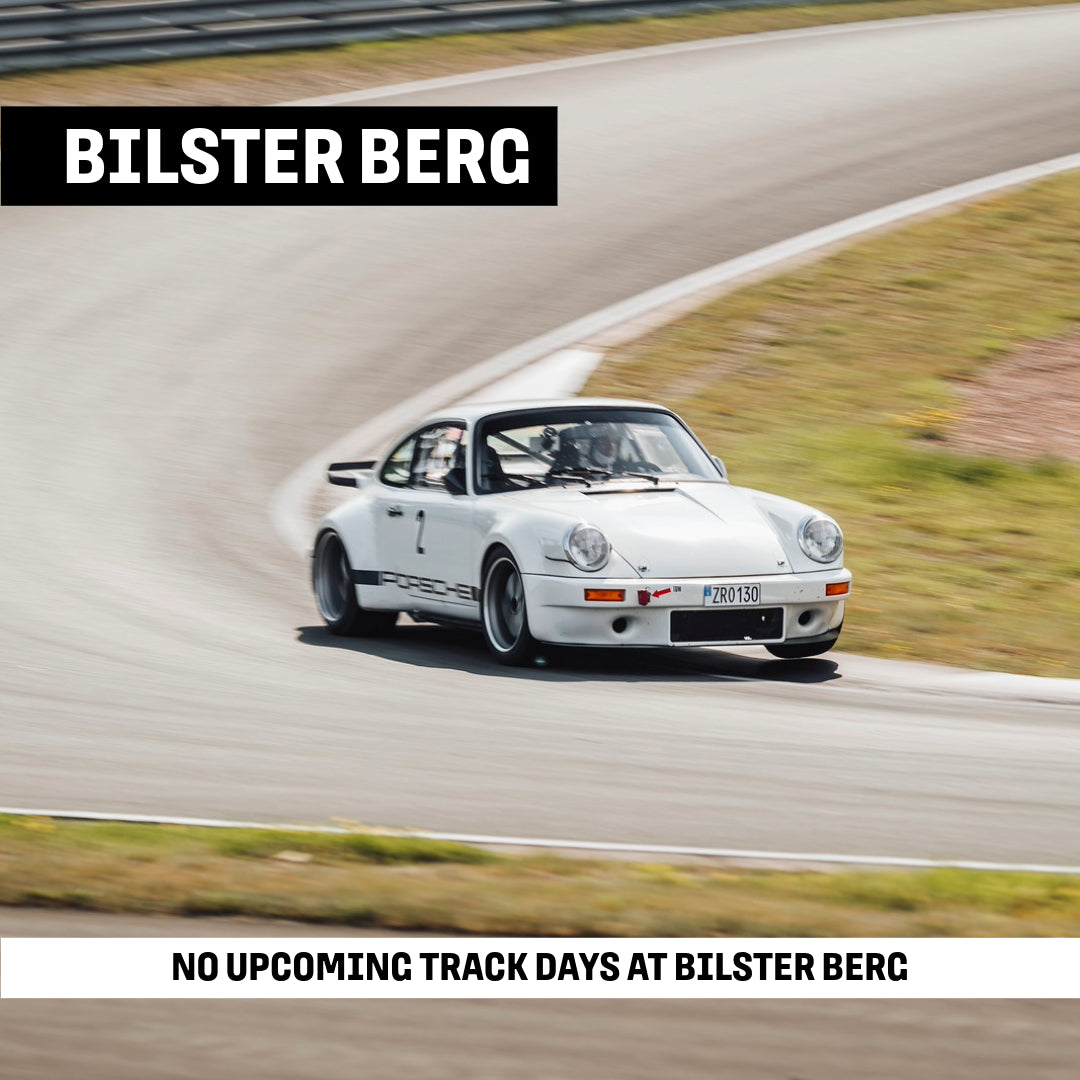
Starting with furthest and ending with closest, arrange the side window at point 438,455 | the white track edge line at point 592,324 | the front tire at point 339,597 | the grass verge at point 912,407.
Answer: the white track edge line at point 592,324 → the grass verge at point 912,407 → the front tire at point 339,597 → the side window at point 438,455

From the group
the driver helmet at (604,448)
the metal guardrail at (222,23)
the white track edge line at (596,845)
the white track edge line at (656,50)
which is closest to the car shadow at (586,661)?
the driver helmet at (604,448)

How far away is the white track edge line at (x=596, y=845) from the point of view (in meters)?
6.29

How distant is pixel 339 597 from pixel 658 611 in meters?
2.52

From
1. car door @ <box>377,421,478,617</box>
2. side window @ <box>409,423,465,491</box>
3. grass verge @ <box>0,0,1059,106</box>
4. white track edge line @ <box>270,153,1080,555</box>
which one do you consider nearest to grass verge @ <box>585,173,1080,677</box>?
white track edge line @ <box>270,153,1080,555</box>

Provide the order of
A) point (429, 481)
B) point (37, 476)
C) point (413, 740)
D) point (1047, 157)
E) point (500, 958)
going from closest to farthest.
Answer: point (500, 958), point (413, 740), point (429, 481), point (37, 476), point (1047, 157)

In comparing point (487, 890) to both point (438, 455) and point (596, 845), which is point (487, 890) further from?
point (438, 455)

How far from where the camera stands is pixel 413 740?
8422 millimetres

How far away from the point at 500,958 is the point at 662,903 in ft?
2.22

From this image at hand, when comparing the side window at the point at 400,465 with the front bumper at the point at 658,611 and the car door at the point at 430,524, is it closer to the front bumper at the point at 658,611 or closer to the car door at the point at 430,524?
the car door at the point at 430,524

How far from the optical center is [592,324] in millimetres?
20719

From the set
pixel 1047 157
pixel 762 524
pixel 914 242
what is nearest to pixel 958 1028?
pixel 762 524

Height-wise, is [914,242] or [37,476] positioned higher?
[914,242]

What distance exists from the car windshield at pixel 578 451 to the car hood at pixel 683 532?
0.34 metres

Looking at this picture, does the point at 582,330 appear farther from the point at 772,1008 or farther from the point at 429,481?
the point at 772,1008
